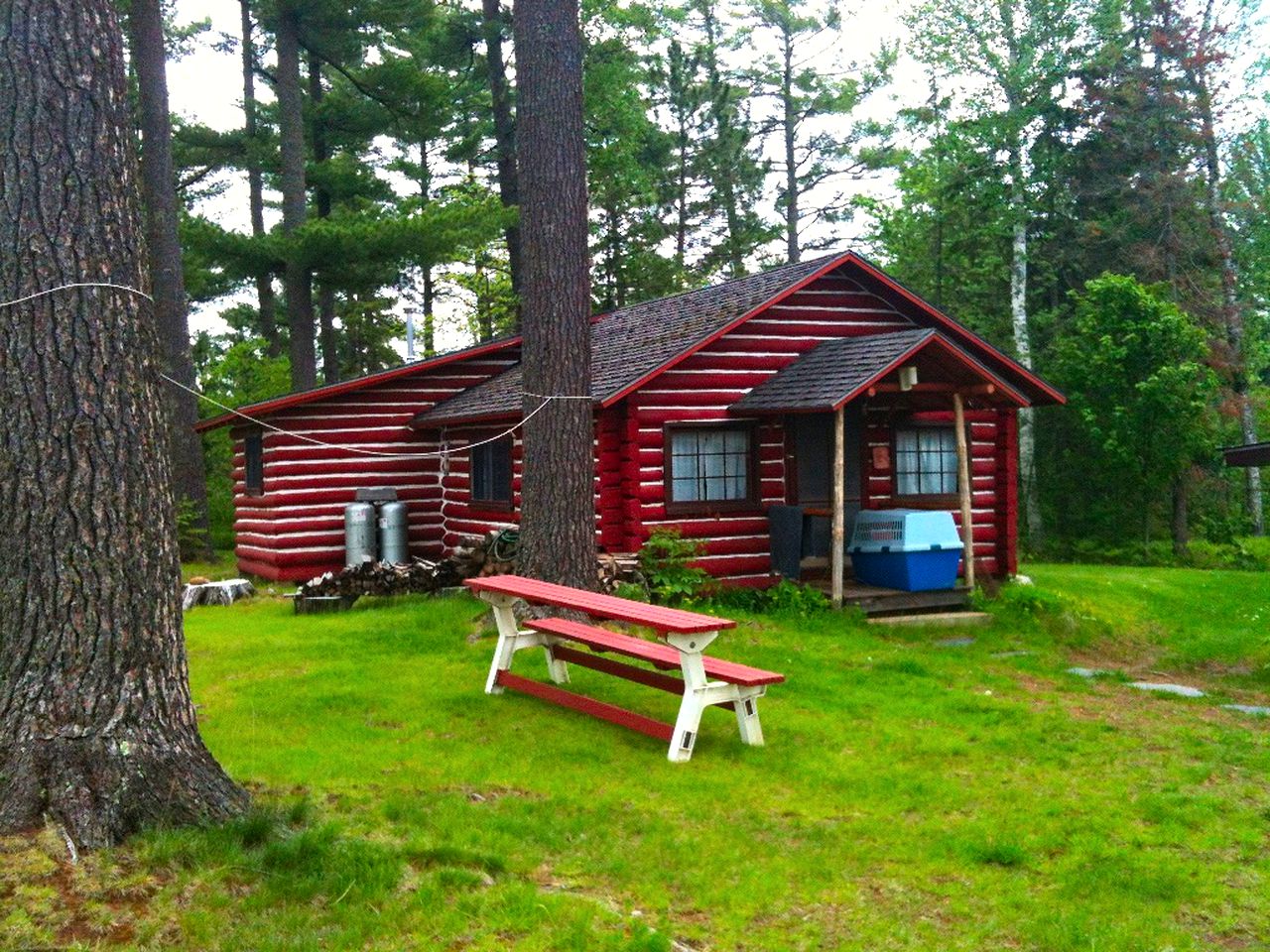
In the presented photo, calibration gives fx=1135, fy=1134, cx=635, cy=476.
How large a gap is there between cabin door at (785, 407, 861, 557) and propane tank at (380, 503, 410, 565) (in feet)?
19.3

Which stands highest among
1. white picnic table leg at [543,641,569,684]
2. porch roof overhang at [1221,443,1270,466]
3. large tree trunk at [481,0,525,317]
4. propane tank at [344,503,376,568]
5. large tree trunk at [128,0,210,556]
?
large tree trunk at [481,0,525,317]

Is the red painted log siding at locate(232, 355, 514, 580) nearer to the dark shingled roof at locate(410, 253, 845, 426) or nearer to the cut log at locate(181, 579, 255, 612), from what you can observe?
the dark shingled roof at locate(410, 253, 845, 426)

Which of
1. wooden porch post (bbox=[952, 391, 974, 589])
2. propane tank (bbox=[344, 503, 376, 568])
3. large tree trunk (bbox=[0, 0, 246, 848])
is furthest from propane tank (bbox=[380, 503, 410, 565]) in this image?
large tree trunk (bbox=[0, 0, 246, 848])

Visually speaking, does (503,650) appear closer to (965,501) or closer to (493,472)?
(965,501)

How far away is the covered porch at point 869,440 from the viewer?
1272 centimetres

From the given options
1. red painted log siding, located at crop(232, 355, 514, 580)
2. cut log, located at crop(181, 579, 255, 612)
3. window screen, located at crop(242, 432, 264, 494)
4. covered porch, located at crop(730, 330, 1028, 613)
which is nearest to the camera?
covered porch, located at crop(730, 330, 1028, 613)

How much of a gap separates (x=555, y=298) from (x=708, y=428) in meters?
4.00

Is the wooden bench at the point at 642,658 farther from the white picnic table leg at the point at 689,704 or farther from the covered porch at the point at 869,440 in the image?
the covered porch at the point at 869,440

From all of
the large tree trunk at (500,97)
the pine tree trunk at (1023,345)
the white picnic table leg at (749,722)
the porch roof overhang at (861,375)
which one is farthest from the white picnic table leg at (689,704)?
the pine tree trunk at (1023,345)

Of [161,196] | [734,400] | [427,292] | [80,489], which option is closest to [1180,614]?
[734,400]

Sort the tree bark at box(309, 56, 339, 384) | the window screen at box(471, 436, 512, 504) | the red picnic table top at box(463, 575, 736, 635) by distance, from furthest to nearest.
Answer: the tree bark at box(309, 56, 339, 384)
the window screen at box(471, 436, 512, 504)
the red picnic table top at box(463, 575, 736, 635)

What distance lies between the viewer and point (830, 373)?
519 inches

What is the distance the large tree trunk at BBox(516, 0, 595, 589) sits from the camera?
1011 centimetres

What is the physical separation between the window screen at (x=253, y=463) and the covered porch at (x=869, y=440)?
26.0 feet
